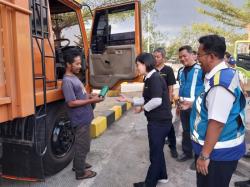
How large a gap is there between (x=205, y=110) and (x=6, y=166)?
7.50 feet

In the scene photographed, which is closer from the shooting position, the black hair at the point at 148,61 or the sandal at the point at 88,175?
the black hair at the point at 148,61

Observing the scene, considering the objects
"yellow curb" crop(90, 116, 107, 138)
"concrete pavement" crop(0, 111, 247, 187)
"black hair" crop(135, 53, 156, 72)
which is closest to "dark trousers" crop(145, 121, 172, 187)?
"concrete pavement" crop(0, 111, 247, 187)

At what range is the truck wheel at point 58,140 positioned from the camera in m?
3.54

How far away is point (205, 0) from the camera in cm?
2198

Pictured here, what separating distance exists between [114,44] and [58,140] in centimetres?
247

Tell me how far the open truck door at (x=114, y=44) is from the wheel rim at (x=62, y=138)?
3.98 ft

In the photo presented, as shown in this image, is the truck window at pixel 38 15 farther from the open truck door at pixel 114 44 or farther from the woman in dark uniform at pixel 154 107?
the open truck door at pixel 114 44

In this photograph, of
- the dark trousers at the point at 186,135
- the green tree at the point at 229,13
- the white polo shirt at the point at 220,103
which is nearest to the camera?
the white polo shirt at the point at 220,103

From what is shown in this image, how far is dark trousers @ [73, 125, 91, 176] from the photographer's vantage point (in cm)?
354

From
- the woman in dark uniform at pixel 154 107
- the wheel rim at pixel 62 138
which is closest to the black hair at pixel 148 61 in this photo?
the woman in dark uniform at pixel 154 107

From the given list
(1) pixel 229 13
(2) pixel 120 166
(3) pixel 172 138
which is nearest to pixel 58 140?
(2) pixel 120 166

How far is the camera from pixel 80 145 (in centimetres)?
356

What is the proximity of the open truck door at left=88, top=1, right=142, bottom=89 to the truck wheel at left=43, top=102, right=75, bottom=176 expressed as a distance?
1.23 m

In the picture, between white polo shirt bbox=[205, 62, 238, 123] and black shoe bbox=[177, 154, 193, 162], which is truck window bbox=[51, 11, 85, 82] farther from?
white polo shirt bbox=[205, 62, 238, 123]
